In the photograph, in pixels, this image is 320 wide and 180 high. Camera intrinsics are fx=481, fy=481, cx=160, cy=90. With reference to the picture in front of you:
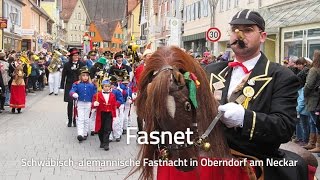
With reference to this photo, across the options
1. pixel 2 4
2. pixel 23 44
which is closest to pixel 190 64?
pixel 2 4

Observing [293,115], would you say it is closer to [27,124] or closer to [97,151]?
[97,151]

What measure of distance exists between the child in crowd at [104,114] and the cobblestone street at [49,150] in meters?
0.26

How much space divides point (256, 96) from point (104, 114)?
6.77 m

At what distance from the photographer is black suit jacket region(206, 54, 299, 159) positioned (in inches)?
98.9

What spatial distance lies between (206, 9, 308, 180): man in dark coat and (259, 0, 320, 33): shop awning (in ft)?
49.6

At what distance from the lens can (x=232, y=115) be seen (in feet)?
7.82

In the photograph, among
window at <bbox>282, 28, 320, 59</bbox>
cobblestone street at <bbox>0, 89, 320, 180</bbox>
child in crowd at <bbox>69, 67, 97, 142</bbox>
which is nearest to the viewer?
cobblestone street at <bbox>0, 89, 320, 180</bbox>

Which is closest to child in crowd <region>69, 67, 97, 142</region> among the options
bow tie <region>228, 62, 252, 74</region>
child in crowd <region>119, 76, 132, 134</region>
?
child in crowd <region>119, 76, 132, 134</region>

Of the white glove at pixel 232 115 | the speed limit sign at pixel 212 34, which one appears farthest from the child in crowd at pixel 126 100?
the white glove at pixel 232 115

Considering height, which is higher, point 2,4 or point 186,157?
point 2,4

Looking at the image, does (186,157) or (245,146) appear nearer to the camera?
(186,157)

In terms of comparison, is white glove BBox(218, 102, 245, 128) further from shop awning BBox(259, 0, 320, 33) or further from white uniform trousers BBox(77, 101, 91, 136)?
shop awning BBox(259, 0, 320, 33)

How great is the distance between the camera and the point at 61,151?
859 cm

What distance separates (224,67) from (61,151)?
6.07 metres
